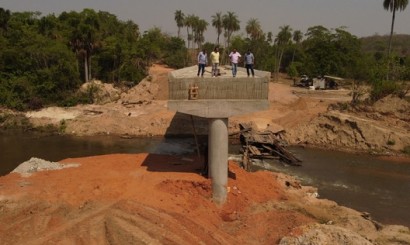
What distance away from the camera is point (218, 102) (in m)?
20.2

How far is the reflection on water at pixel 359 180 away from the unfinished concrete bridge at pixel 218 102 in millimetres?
9343

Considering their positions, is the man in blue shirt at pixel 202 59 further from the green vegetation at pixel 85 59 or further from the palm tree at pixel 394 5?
the palm tree at pixel 394 5

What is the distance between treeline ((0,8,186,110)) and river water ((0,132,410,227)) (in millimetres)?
9131

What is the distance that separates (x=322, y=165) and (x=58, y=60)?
34.8 m

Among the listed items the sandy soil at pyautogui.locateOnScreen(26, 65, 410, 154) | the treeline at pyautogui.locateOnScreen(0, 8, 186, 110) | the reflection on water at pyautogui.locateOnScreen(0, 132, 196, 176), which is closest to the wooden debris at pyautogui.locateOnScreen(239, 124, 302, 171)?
the reflection on water at pyautogui.locateOnScreen(0, 132, 196, 176)

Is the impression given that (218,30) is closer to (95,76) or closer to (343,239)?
(95,76)

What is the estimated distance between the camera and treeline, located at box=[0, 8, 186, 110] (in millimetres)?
49656

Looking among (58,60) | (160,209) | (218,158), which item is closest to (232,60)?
(218,158)

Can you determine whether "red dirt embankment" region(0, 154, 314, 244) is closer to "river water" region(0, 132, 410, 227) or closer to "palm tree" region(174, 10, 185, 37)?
"river water" region(0, 132, 410, 227)

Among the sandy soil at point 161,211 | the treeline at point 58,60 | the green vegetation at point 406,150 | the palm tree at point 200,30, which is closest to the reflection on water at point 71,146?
the treeline at point 58,60

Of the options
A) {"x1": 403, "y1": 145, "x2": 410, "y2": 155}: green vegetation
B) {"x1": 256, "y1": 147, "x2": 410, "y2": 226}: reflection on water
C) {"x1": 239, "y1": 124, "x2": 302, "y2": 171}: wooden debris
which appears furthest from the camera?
{"x1": 403, "y1": 145, "x2": 410, "y2": 155}: green vegetation

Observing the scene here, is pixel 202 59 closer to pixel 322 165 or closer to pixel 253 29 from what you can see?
pixel 322 165

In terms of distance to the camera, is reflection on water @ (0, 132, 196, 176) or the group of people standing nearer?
the group of people standing

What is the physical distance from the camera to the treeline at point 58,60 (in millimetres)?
49656
